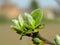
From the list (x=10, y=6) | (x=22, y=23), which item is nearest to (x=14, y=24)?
(x=22, y=23)

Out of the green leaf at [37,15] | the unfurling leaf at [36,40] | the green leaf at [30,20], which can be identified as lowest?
the unfurling leaf at [36,40]

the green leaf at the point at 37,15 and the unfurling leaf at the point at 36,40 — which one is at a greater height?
the green leaf at the point at 37,15

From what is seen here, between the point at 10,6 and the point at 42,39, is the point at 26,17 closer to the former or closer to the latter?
the point at 42,39

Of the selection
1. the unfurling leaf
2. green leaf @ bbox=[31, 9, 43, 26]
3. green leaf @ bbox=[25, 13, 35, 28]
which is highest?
green leaf @ bbox=[31, 9, 43, 26]

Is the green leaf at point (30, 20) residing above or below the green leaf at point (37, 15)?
below

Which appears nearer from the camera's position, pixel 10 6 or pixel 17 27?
pixel 17 27

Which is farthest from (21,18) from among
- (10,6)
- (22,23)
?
(10,6)

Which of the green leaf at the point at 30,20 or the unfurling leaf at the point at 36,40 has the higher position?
the green leaf at the point at 30,20

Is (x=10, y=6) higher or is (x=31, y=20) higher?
(x=10, y=6)

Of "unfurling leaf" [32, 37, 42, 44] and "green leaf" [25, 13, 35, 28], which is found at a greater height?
"green leaf" [25, 13, 35, 28]

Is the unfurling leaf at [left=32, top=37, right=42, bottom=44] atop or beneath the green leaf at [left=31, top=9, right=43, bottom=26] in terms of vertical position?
beneath

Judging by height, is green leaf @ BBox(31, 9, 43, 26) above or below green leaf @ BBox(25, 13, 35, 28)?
above
